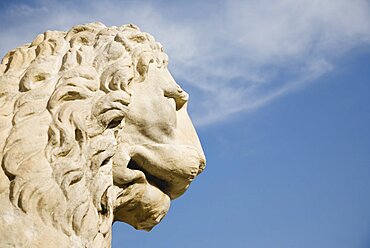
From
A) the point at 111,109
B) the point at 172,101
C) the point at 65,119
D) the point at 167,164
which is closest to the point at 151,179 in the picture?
the point at 167,164

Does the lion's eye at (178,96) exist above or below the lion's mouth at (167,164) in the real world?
above

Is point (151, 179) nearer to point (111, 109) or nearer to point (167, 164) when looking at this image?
point (167, 164)

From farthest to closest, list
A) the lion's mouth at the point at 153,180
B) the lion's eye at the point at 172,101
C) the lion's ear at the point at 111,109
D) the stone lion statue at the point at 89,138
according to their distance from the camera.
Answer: the lion's eye at the point at 172,101
the lion's mouth at the point at 153,180
the lion's ear at the point at 111,109
the stone lion statue at the point at 89,138

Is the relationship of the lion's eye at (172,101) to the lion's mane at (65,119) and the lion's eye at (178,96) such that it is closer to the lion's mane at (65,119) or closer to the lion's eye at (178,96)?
the lion's eye at (178,96)

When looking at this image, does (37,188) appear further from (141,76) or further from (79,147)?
(141,76)

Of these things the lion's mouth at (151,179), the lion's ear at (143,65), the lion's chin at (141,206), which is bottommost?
the lion's chin at (141,206)

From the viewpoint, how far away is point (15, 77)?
215 inches

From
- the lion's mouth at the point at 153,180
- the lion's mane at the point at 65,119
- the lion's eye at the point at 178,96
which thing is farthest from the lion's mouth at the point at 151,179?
the lion's eye at the point at 178,96

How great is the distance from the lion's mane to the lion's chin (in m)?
0.41

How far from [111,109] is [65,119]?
1.05 feet

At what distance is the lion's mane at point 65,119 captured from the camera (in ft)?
16.3

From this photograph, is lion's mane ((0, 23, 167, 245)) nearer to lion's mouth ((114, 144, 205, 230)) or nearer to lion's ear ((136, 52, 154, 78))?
lion's ear ((136, 52, 154, 78))

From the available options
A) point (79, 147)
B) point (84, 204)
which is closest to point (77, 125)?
point (79, 147)

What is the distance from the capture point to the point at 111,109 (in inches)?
212
